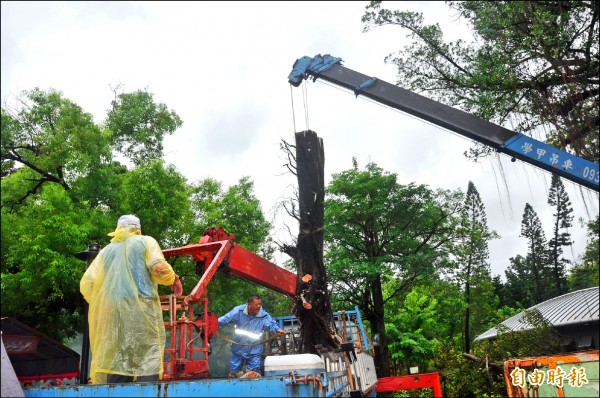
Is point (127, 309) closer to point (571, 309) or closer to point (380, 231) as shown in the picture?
point (571, 309)

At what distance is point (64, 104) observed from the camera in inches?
556

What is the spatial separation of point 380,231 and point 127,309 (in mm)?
13703

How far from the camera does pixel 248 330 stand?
6797mm

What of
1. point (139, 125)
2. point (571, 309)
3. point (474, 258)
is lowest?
point (571, 309)

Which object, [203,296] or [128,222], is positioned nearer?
[128,222]

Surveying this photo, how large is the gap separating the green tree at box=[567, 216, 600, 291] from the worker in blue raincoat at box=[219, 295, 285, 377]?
4333 mm

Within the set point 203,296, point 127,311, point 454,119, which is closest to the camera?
point 127,311

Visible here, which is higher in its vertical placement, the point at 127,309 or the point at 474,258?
the point at 474,258

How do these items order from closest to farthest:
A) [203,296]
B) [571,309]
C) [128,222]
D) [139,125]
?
[128,222], [571,309], [203,296], [139,125]

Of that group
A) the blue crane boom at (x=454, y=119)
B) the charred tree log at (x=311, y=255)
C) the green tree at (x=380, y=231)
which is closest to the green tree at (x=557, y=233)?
the blue crane boom at (x=454, y=119)

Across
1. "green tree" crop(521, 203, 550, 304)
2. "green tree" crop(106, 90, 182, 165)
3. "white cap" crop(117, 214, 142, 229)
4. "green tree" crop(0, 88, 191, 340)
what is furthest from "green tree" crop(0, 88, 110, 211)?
"green tree" crop(521, 203, 550, 304)

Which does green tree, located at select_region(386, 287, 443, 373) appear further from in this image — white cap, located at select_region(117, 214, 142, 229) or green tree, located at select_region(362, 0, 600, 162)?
white cap, located at select_region(117, 214, 142, 229)

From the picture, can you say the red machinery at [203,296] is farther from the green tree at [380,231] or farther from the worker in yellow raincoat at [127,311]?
the green tree at [380,231]

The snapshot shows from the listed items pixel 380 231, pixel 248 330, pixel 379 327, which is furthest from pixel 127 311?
pixel 379 327
